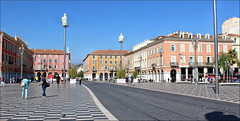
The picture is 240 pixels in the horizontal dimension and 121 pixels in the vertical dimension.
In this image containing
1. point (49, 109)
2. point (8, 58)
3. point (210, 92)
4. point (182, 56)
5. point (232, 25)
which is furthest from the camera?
point (232, 25)

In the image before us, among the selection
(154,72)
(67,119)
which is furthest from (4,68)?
(67,119)

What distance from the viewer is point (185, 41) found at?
2485 inches

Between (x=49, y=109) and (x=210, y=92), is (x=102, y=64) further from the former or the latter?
(x=49, y=109)

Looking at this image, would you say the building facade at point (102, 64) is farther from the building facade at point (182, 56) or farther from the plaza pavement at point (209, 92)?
the plaza pavement at point (209, 92)

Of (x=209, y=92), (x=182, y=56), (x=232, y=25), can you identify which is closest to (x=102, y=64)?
(x=182, y=56)

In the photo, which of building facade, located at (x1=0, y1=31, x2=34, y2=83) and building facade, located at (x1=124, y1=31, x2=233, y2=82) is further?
building facade, located at (x1=124, y1=31, x2=233, y2=82)

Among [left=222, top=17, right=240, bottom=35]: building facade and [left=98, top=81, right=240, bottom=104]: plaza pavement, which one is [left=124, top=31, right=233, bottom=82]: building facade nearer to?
[left=222, top=17, right=240, bottom=35]: building facade

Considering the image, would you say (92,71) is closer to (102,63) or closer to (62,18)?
(102,63)

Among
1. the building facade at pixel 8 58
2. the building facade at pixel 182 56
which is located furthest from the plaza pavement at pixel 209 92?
the building facade at pixel 8 58

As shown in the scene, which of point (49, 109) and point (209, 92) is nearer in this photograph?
point (49, 109)

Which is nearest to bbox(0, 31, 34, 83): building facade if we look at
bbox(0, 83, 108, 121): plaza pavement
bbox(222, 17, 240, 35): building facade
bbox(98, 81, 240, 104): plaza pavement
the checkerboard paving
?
bbox(98, 81, 240, 104): plaza pavement

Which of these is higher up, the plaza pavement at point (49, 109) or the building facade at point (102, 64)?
the building facade at point (102, 64)

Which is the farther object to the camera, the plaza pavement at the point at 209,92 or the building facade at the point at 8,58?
the building facade at the point at 8,58

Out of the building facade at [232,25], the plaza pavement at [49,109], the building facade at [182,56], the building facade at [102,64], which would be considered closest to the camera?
the plaza pavement at [49,109]
